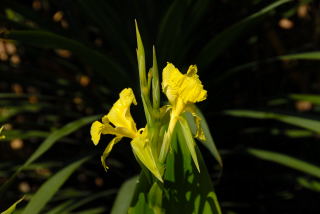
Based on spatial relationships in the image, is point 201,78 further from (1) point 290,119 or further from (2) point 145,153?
(2) point 145,153

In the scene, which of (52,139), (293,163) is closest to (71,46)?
(52,139)

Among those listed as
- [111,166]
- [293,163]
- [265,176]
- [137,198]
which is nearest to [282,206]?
[265,176]

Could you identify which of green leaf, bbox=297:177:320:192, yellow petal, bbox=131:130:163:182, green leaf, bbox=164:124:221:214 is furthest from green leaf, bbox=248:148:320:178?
yellow petal, bbox=131:130:163:182

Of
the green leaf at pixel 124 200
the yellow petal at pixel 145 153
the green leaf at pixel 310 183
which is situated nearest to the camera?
the yellow petal at pixel 145 153

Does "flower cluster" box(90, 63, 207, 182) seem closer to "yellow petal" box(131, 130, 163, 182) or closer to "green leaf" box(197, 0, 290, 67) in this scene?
"yellow petal" box(131, 130, 163, 182)

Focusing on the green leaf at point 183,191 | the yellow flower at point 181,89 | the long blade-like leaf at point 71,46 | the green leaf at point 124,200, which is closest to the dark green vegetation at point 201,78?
the long blade-like leaf at point 71,46

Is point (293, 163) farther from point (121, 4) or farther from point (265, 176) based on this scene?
point (121, 4)

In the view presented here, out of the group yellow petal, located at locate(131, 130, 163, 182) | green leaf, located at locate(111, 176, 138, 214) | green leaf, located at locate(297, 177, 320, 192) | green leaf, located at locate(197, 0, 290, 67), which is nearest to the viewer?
yellow petal, located at locate(131, 130, 163, 182)

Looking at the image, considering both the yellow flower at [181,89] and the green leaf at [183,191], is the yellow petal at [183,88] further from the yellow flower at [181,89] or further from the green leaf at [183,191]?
the green leaf at [183,191]
